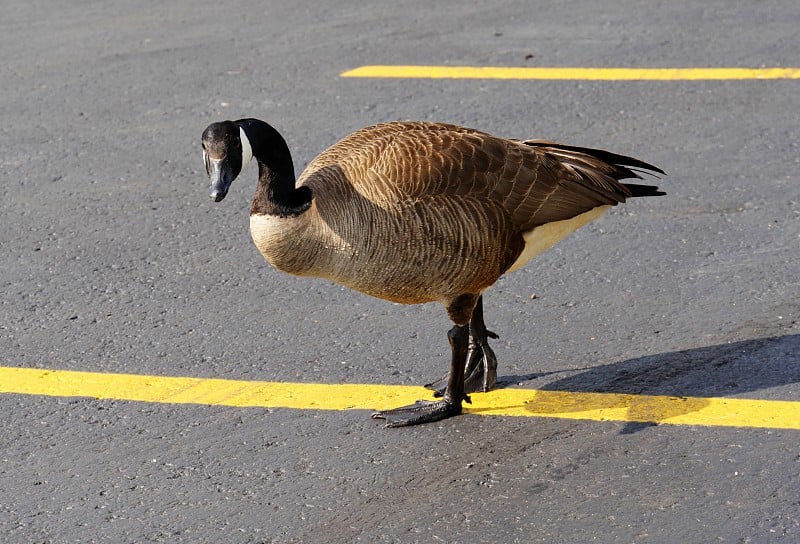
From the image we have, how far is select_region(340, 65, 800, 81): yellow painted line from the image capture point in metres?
8.02

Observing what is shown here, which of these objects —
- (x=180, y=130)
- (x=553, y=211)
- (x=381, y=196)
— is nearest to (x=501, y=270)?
(x=553, y=211)

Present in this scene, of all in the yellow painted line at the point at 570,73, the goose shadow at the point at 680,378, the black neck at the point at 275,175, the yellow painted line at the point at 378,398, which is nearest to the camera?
the black neck at the point at 275,175

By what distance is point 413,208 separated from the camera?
14.1ft

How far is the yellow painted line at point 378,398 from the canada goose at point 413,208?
0.51ft

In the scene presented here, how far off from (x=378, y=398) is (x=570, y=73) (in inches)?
161

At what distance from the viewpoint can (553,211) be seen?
182 inches

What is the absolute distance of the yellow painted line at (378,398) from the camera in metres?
4.48

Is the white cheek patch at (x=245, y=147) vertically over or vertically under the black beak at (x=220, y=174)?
over

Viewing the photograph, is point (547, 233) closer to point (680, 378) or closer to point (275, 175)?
point (680, 378)

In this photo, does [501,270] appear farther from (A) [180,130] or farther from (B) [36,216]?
(A) [180,130]

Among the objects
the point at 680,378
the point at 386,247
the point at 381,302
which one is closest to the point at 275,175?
the point at 386,247

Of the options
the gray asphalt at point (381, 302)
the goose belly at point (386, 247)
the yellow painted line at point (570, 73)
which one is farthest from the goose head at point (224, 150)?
the yellow painted line at point (570, 73)

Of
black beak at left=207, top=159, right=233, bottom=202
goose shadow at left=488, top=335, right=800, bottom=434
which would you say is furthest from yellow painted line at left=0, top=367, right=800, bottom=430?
black beak at left=207, top=159, right=233, bottom=202

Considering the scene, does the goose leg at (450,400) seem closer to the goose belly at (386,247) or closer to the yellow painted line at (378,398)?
the yellow painted line at (378,398)
